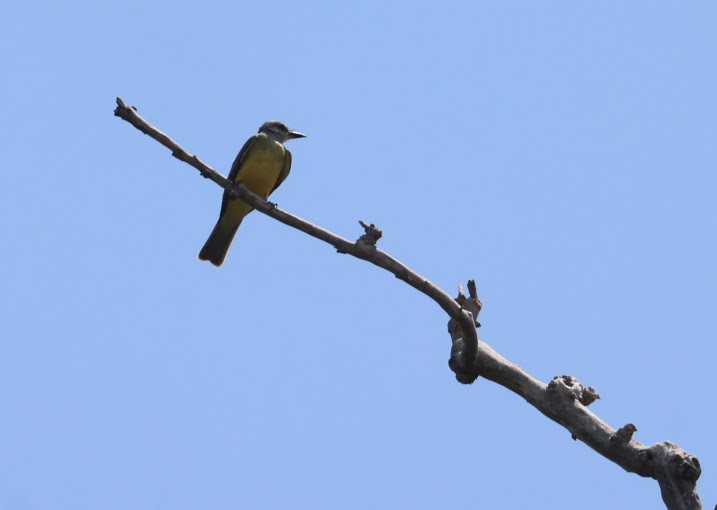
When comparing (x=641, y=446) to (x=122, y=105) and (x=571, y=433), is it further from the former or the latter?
(x=122, y=105)

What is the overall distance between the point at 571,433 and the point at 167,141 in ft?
11.0

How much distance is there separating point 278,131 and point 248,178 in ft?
3.04

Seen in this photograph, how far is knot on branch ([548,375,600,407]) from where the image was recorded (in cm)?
707

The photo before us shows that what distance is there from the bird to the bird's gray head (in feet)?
0.29

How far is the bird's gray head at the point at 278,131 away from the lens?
1096cm

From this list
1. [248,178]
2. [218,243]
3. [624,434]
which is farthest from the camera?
[218,243]

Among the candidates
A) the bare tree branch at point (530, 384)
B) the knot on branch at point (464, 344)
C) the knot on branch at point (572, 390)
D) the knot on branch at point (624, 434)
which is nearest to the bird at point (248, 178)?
the bare tree branch at point (530, 384)

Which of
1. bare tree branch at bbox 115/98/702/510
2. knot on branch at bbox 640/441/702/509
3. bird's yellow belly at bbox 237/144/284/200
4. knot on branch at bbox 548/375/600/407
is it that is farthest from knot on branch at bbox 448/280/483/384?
bird's yellow belly at bbox 237/144/284/200

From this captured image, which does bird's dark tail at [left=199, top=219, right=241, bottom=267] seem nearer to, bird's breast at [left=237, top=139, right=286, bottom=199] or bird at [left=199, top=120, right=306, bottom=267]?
bird at [left=199, top=120, right=306, bottom=267]

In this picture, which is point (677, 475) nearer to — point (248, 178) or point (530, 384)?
point (530, 384)

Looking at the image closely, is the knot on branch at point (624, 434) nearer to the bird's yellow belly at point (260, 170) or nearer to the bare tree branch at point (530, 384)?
the bare tree branch at point (530, 384)

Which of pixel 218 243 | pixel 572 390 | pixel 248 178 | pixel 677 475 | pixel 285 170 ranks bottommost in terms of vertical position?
pixel 677 475

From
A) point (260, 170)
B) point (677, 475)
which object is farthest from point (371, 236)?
point (260, 170)

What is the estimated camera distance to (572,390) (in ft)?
23.3
